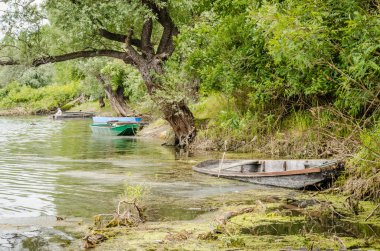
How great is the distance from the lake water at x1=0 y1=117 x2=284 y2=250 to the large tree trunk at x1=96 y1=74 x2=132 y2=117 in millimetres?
20064

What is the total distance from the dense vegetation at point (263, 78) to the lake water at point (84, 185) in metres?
2.33

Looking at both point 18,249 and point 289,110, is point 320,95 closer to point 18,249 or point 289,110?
point 289,110

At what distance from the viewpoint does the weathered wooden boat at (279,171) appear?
12469 mm

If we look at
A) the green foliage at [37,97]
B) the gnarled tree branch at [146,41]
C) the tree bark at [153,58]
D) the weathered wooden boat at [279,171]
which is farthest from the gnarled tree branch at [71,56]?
the green foliage at [37,97]

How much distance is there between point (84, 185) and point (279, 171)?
4.94 metres

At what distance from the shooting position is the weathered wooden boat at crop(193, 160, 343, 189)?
40.9 ft

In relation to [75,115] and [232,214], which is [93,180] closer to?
[232,214]

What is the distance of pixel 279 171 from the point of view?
44.8ft

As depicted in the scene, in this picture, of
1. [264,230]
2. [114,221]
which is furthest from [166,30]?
[264,230]

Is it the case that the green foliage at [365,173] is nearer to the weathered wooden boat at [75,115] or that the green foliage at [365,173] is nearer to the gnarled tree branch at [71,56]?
the gnarled tree branch at [71,56]

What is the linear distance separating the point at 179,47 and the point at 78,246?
14210mm

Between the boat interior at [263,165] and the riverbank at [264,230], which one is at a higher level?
the boat interior at [263,165]

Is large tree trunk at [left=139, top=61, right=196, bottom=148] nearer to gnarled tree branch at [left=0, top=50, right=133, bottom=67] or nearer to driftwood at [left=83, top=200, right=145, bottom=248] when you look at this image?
gnarled tree branch at [left=0, top=50, right=133, bottom=67]

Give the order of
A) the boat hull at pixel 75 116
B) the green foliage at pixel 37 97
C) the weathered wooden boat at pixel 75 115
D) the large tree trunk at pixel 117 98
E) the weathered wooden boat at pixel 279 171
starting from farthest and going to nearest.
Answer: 1. the green foliage at pixel 37 97
2. the weathered wooden boat at pixel 75 115
3. the boat hull at pixel 75 116
4. the large tree trunk at pixel 117 98
5. the weathered wooden boat at pixel 279 171
